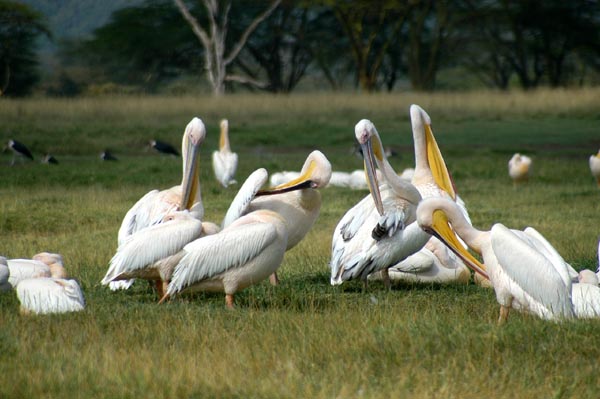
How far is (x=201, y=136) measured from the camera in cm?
649

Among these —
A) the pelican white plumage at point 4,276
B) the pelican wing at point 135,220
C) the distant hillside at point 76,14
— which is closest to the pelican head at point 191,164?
the pelican wing at point 135,220

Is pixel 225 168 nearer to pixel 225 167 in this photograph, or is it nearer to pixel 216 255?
pixel 225 167

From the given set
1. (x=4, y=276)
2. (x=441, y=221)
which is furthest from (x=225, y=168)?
(x=441, y=221)

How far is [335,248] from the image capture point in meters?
5.98

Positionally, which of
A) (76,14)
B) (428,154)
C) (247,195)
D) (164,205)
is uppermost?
(76,14)

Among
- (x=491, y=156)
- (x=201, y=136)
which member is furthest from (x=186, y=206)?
(x=491, y=156)

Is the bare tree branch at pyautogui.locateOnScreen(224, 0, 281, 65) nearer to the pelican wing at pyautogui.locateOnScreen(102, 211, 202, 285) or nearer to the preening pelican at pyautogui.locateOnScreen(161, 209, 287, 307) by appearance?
the pelican wing at pyautogui.locateOnScreen(102, 211, 202, 285)

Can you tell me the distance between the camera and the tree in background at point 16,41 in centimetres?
3444

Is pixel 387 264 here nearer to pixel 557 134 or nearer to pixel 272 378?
pixel 272 378

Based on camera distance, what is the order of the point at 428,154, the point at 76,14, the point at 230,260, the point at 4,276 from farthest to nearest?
the point at 76,14 < the point at 428,154 < the point at 4,276 < the point at 230,260

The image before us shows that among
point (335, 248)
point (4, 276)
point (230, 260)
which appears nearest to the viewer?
point (230, 260)

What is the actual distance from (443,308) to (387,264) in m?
0.77

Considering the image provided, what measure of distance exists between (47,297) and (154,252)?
0.62 metres

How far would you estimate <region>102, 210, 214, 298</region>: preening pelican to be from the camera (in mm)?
5129
